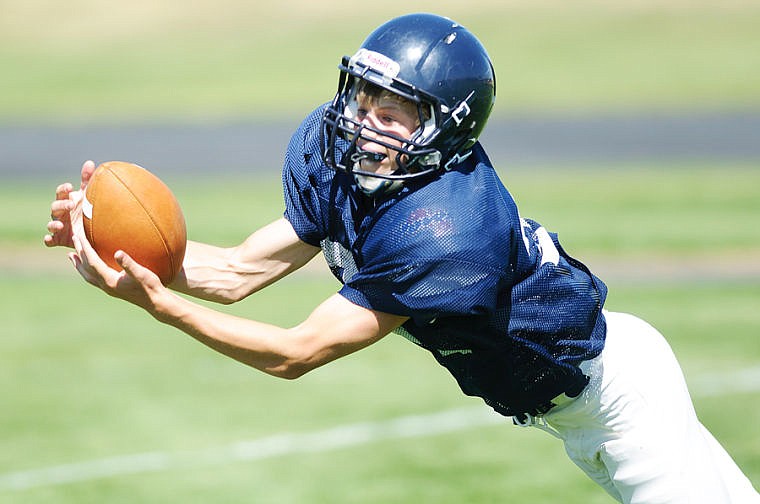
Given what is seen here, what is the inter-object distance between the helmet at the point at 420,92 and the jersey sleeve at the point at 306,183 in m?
0.33

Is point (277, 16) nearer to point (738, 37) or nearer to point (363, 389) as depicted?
point (738, 37)

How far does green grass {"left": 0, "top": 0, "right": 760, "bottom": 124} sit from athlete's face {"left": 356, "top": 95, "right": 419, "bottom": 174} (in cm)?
2154

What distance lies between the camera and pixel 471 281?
3916 millimetres

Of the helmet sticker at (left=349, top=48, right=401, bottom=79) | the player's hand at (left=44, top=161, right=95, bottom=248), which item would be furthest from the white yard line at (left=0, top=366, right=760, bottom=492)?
the helmet sticker at (left=349, top=48, right=401, bottom=79)

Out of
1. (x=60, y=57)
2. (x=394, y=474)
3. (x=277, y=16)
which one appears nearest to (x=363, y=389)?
(x=394, y=474)

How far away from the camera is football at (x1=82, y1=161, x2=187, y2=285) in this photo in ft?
14.2

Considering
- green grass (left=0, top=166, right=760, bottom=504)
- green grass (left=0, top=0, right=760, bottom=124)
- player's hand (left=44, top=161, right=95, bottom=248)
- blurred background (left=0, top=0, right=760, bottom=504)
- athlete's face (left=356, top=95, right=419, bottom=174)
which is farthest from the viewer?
green grass (left=0, top=0, right=760, bottom=124)

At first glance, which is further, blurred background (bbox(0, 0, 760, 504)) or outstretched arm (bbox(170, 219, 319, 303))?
blurred background (bbox(0, 0, 760, 504))

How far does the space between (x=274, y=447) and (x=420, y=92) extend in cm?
352

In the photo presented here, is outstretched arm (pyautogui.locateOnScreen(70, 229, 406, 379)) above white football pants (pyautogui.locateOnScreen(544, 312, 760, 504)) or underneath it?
above

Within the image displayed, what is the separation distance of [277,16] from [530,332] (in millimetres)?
33302

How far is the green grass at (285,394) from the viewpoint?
6.39 metres

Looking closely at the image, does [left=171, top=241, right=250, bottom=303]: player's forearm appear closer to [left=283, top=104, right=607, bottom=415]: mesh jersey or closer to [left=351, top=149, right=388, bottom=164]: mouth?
[left=283, top=104, right=607, bottom=415]: mesh jersey

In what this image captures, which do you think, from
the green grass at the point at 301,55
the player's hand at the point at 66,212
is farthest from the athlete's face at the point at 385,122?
the green grass at the point at 301,55
